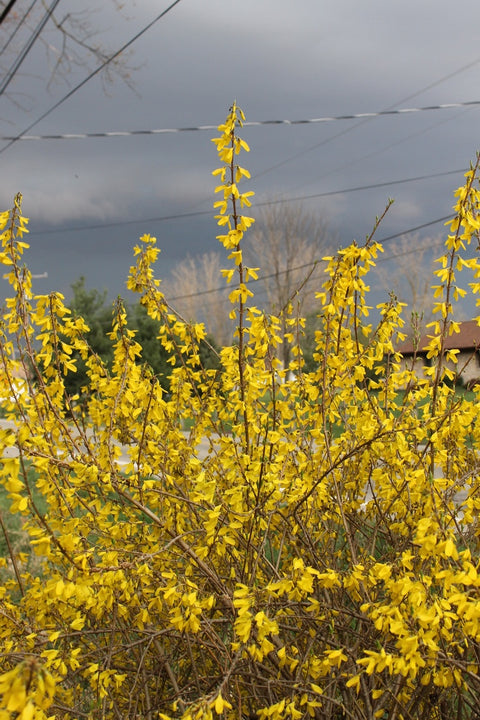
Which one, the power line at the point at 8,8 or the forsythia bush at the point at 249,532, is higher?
the power line at the point at 8,8

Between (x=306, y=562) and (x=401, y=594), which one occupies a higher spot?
(x=401, y=594)

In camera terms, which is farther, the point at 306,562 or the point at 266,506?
the point at 306,562

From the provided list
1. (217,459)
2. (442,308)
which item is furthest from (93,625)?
(442,308)

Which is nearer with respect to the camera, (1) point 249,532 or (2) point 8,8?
(1) point 249,532

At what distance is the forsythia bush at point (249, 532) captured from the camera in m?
1.86

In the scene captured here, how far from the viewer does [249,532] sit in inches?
86.7

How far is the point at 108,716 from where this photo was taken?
2328mm

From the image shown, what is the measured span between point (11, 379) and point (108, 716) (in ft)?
4.77

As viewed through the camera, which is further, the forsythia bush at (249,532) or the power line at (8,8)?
the power line at (8,8)

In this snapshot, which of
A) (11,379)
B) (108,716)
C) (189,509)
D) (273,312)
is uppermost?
(273,312)

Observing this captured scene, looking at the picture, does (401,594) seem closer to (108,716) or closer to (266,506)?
(266,506)

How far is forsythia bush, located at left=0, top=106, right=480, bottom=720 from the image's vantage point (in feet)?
6.11

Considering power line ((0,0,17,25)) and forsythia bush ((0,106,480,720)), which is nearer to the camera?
forsythia bush ((0,106,480,720))

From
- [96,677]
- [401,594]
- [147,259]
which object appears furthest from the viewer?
[147,259]
